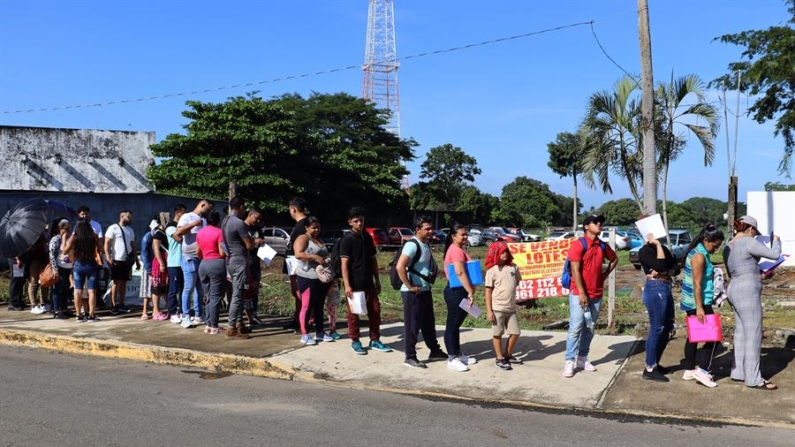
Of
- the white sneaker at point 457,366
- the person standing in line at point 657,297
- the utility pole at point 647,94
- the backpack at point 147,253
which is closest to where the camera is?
the person standing in line at point 657,297

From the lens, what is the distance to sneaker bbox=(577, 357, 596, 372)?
746cm

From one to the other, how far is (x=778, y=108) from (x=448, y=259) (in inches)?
931

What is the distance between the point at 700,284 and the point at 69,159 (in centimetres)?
2950

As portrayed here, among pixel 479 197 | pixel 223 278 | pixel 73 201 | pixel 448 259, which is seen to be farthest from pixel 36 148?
pixel 479 197

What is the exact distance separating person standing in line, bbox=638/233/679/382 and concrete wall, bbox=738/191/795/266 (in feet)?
68.3

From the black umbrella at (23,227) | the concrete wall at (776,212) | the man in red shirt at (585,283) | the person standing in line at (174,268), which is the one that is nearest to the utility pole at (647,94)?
the man in red shirt at (585,283)

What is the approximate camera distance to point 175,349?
330 inches

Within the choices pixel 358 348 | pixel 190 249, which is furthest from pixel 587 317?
pixel 190 249

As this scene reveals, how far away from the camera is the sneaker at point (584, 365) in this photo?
24.5ft

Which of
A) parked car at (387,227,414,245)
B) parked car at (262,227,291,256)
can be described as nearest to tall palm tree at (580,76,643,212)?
parked car at (262,227,291,256)

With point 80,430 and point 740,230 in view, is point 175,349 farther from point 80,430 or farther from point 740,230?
point 740,230

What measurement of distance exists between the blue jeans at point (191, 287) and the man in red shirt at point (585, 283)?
5.00 meters

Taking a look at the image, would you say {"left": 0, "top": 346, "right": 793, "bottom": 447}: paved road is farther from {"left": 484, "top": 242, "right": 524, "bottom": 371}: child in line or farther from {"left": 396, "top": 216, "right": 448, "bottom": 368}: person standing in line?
{"left": 484, "top": 242, "right": 524, "bottom": 371}: child in line

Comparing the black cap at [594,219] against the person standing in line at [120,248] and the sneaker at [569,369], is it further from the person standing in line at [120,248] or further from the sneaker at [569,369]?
the person standing in line at [120,248]
